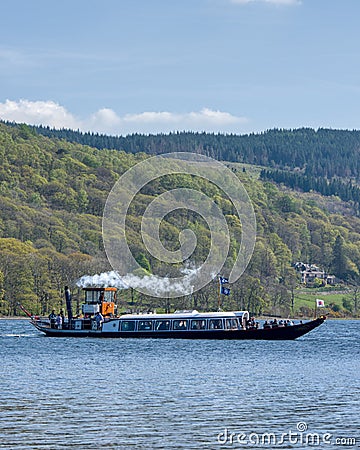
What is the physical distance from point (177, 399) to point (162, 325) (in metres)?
63.3

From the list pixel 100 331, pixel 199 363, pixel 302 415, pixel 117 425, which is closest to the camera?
pixel 117 425

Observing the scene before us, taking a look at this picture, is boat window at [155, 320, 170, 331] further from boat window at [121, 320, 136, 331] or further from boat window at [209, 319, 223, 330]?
boat window at [209, 319, 223, 330]

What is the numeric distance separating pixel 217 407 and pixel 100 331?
69.2 m

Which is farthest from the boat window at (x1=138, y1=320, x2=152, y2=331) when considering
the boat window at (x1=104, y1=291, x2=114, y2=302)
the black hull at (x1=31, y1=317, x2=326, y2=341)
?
the boat window at (x1=104, y1=291, x2=114, y2=302)

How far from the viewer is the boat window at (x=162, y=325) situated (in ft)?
400

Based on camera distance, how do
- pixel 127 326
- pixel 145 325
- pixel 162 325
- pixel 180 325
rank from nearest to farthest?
pixel 180 325, pixel 162 325, pixel 127 326, pixel 145 325

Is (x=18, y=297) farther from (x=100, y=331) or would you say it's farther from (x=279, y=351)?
(x=279, y=351)

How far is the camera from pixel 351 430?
159 feet

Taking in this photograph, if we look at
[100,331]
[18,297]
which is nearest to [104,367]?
[100,331]

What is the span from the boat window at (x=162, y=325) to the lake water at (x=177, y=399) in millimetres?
18802

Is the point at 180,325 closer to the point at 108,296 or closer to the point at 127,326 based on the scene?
the point at 127,326

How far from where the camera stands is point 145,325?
123875mm

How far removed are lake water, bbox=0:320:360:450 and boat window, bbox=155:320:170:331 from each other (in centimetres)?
1880

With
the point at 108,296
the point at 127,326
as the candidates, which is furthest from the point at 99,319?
the point at 127,326
